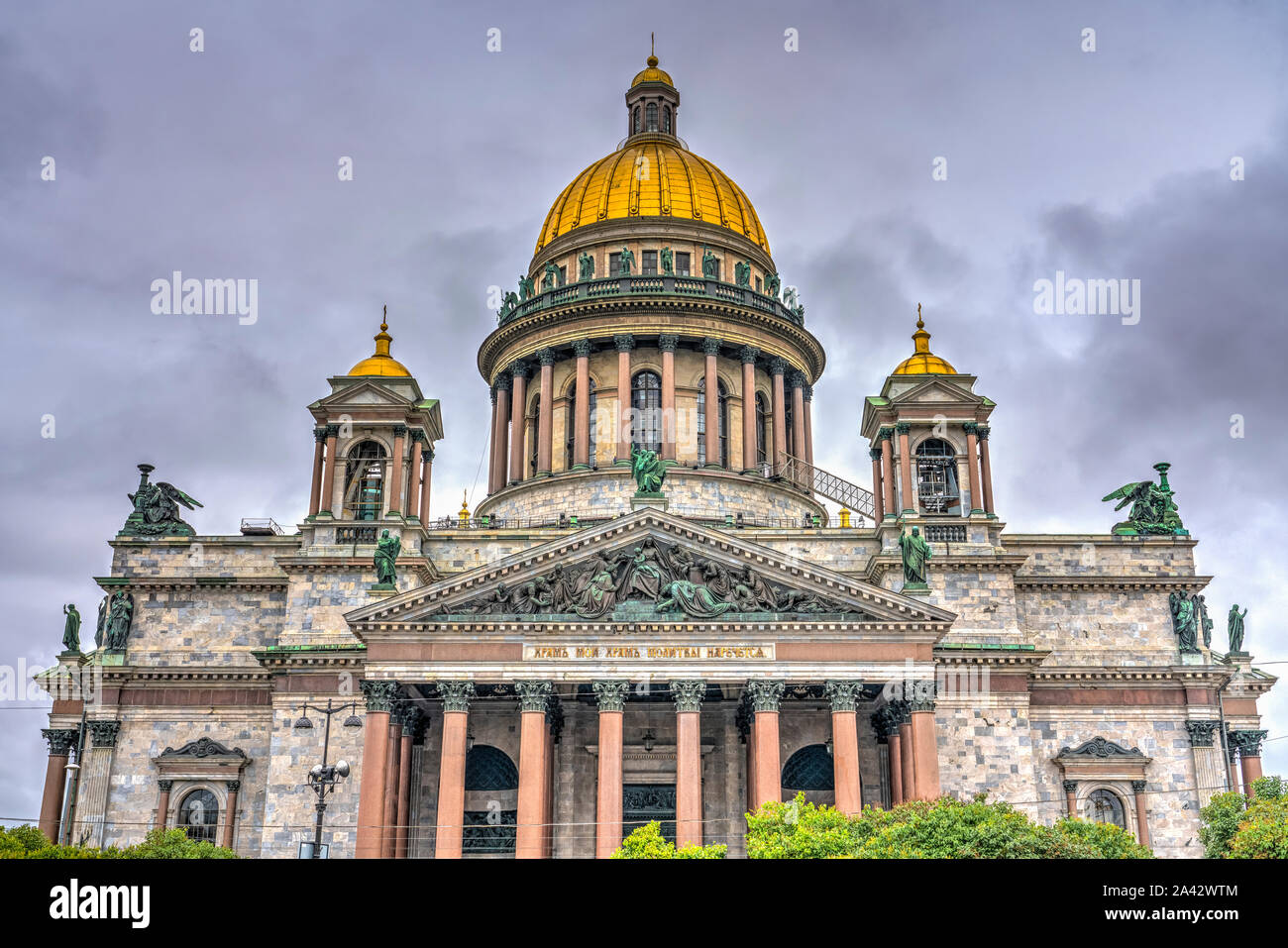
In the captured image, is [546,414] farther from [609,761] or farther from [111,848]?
[111,848]

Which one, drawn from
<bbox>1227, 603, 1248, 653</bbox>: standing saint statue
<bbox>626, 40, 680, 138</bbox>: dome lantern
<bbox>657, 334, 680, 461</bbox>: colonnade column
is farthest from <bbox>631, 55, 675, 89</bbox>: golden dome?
<bbox>1227, 603, 1248, 653</bbox>: standing saint statue

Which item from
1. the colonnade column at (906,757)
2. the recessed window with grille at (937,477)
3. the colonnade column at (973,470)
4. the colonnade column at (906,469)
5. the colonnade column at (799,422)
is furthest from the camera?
the colonnade column at (799,422)

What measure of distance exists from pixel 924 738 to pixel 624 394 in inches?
876

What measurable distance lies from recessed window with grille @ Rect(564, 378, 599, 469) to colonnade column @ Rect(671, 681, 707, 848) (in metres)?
18.5

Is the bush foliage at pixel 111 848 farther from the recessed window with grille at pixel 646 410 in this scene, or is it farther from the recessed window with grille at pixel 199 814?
the recessed window with grille at pixel 646 410

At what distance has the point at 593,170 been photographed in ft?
216

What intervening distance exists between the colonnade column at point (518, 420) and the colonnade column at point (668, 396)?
22.6 feet

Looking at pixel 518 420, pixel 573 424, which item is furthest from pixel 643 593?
pixel 518 420

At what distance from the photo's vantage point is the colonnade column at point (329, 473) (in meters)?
48.7

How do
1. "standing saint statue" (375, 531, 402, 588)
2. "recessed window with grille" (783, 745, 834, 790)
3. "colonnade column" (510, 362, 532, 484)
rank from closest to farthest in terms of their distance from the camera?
"standing saint statue" (375, 531, 402, 588) → "recessed window with grille" (783, 745, 834, 790) → "colonnade column" (510, 362, 532, 484)

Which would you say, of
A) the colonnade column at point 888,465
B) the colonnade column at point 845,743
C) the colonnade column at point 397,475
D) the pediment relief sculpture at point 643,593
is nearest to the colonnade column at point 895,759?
the colonnade column at point 845,743

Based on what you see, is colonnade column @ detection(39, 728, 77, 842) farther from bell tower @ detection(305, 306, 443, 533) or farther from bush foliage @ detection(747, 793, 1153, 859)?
bush foliage @ detection(747, 793, 1153, 859)

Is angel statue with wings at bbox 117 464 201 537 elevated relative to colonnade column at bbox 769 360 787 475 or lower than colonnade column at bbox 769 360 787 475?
lower

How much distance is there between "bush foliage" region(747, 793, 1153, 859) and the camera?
30.5 meters
